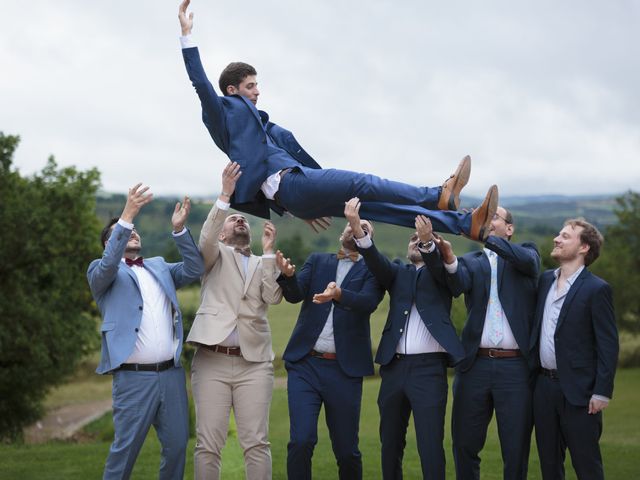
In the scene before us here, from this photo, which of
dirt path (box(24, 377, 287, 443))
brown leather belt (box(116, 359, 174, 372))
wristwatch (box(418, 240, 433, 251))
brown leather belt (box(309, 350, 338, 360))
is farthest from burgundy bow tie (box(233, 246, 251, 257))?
dirt path (box(24, 377, 287, 443))

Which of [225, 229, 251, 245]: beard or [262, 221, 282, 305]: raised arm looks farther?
[225, 229, 251, 245]: beard

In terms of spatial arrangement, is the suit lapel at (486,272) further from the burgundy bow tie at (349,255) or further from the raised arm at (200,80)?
the raised arm at (200,80)

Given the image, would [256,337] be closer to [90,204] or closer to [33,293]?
[33,293]

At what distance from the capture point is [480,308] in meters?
6.75

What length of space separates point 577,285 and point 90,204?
22489 millimetres

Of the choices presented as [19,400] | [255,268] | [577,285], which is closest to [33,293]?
[19,400]

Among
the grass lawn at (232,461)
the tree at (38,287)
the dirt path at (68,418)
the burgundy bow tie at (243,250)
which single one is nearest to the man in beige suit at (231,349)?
the burgundy bow tie at (243,250)

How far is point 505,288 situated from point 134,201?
9.10 feet

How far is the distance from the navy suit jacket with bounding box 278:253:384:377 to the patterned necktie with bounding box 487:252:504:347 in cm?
86

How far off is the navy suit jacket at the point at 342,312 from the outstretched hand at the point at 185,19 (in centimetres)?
193

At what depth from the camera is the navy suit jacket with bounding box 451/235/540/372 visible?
6613 mm

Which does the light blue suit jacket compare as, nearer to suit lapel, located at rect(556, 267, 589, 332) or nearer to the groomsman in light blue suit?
the groomsman in light blue suit

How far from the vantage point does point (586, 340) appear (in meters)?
6.31

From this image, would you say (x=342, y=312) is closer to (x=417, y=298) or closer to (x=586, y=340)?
(x=417, y=298)
